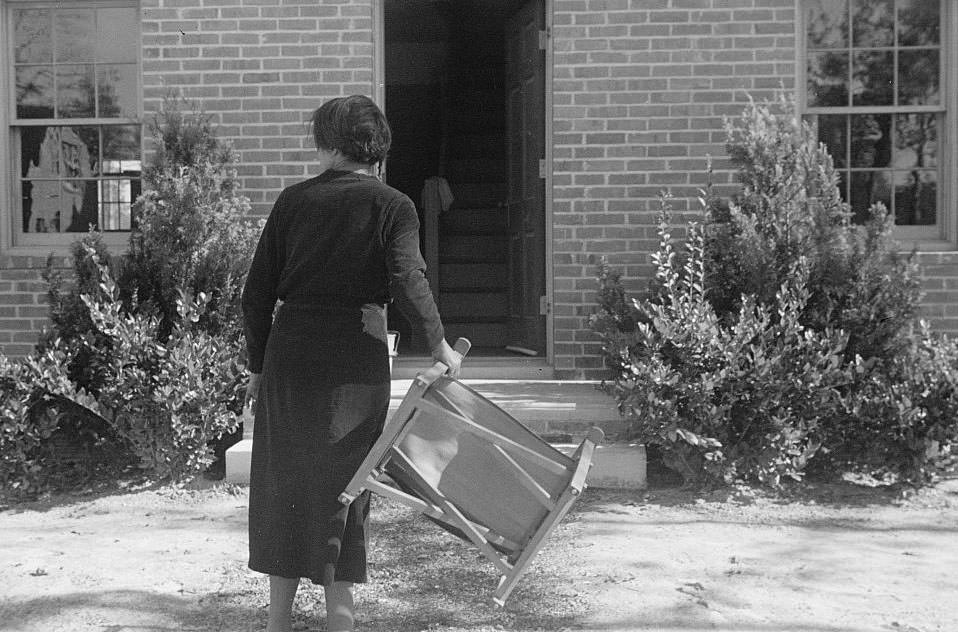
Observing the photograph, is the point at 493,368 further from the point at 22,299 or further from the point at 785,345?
the point at 22,299

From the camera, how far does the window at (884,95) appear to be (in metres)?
6.79

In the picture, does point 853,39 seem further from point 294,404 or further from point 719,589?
point 294,404

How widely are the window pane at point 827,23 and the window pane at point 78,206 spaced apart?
16.0ft

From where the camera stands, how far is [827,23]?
22.4ft

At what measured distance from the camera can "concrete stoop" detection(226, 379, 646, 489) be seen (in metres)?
5.75

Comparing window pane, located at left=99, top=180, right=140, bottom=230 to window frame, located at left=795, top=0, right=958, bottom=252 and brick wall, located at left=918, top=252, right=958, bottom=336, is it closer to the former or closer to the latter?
window frame, located at left=795, top=0, right=958, bottom=252

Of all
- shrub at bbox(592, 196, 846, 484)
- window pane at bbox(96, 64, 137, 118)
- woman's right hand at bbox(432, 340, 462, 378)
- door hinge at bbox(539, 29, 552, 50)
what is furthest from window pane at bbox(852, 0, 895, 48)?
window pane at bbox(96, 64, 137, 118)

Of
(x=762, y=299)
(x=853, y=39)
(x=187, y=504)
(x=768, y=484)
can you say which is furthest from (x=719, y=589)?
(x=853, y=39)

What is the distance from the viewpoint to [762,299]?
568 centimetres

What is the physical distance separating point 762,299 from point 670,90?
1702 mm

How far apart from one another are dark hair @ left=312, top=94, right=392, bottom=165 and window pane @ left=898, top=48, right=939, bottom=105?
14.9ft

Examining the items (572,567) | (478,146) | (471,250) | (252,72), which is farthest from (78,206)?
(478,146)

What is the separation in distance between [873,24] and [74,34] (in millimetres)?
5291

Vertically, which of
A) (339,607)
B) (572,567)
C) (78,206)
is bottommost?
(572,567)
